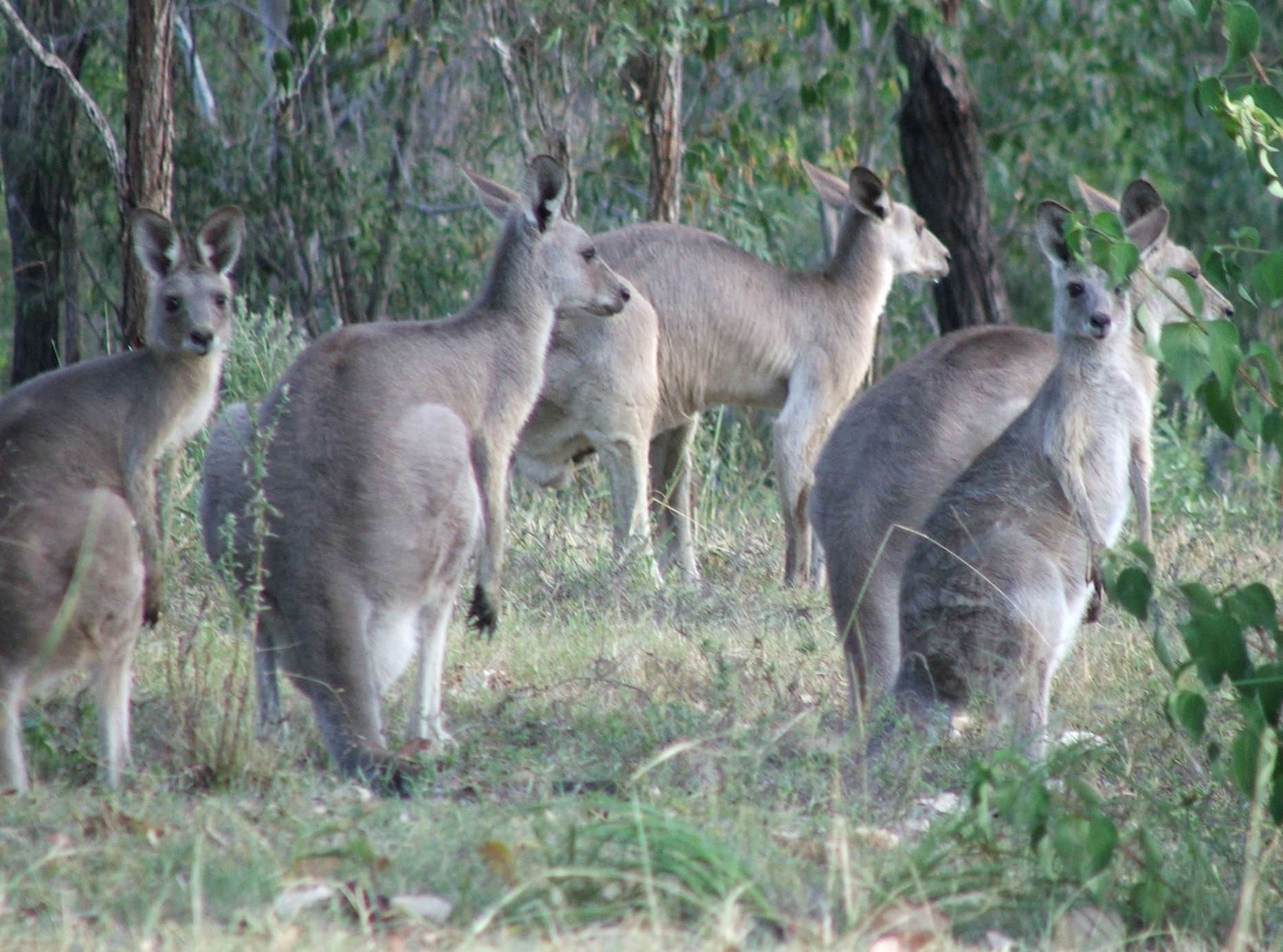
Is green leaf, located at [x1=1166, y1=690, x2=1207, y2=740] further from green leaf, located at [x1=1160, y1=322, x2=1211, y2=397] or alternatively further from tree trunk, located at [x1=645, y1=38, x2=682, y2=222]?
tree trunk, located at [x1=645, y1=38, x2=682, y2=222]

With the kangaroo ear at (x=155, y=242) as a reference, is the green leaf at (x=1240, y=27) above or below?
above

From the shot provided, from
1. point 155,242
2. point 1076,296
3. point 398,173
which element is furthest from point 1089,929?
point 398,173

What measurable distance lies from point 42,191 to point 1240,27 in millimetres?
8585

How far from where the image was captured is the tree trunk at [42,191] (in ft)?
32.0

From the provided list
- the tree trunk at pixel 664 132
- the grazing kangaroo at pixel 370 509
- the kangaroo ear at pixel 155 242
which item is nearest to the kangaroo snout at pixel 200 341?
the grazing kangaroo at pixel 370 509

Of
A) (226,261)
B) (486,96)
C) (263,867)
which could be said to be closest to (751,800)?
(263,867)

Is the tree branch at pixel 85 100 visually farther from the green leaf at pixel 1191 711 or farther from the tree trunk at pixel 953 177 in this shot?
the green leaf at pixel 1191 711

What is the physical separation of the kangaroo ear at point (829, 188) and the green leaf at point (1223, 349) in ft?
17.9

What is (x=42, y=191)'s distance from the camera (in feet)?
33.2

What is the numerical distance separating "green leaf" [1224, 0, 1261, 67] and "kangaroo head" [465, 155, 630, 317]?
262 cm

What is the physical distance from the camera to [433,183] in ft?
39.7

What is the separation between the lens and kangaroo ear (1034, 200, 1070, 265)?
479 cm

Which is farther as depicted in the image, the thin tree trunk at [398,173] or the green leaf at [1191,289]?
the thin tree trunk at [398,173]

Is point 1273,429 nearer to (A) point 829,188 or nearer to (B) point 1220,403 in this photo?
(B) point 1220,403
